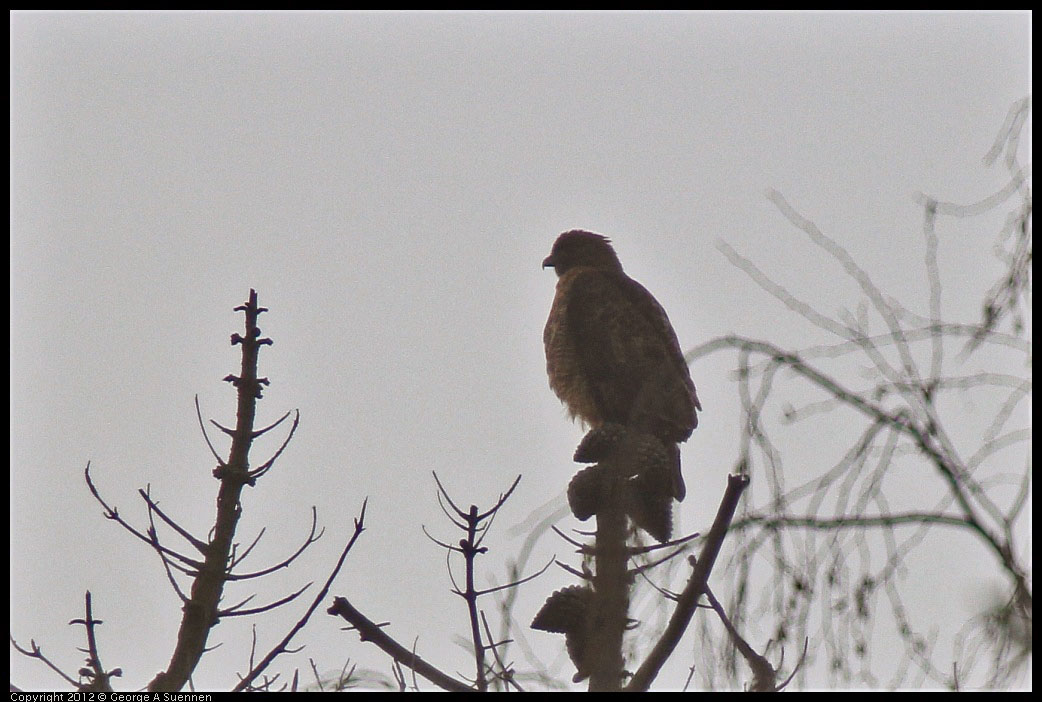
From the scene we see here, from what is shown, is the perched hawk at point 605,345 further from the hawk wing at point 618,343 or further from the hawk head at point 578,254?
the hawk head at point 578,254

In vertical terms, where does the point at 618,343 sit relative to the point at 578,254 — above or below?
below

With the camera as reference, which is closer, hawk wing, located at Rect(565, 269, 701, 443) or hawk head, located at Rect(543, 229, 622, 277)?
hawk wing, located at Rect(565, 269, 701, 443)

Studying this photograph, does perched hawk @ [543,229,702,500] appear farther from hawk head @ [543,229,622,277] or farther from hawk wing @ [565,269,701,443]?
hawk head @ [543,229,622,277]

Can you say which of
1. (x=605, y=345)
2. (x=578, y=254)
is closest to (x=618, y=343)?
(x=605, y=345)

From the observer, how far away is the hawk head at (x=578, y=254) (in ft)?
26.7

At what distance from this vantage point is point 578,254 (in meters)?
8.14

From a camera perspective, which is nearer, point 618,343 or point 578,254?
point 618,343

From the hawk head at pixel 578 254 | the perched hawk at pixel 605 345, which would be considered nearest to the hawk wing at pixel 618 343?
the perched hawk at pixel 605 345

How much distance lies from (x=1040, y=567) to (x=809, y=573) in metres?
0.54

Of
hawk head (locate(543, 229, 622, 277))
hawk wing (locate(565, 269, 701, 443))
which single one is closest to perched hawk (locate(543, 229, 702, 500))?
hawk wing (locate(565, 269, 701, 443))

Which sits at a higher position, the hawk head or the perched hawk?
the hawk head

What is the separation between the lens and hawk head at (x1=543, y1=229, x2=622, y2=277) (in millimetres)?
8133

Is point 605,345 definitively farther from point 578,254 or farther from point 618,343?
point 578,254
